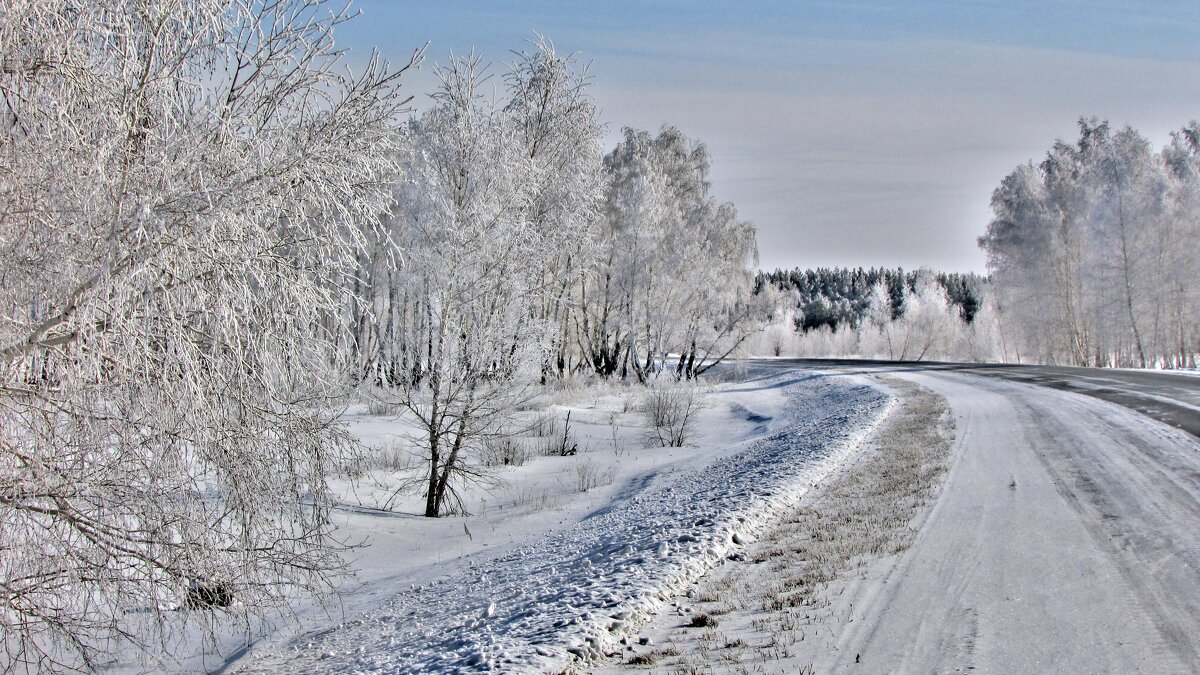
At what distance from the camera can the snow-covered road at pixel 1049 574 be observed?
416cm

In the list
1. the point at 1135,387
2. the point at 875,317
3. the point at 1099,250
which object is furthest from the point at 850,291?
the point at 1135,387

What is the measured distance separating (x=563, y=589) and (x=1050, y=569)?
3516 millimetres

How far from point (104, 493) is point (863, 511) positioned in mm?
6427

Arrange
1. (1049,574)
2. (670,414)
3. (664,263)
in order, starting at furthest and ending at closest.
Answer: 1. (664,263)
2. (670,414)
3. (1049,574)

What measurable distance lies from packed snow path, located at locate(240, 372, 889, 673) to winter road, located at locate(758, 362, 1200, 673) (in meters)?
1.52

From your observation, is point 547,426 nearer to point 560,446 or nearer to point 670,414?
point 560,446

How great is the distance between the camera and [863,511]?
7734mm

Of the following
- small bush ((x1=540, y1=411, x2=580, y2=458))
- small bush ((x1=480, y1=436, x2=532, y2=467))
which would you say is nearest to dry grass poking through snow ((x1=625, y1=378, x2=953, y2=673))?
small bush ((x1=480, y1=436, x2=532, y2=467))

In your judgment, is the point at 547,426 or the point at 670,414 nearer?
the point at 670,414

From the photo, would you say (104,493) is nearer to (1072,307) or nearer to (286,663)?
(286,663)

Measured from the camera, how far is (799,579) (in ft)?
18.8

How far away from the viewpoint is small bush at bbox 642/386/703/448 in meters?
17.6

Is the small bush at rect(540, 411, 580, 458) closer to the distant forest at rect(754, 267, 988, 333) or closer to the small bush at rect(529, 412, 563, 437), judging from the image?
the small bush at rect(529, 412, 563, 437)

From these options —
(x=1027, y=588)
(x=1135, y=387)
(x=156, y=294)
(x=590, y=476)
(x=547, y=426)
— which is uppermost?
(x=156, y=294)
